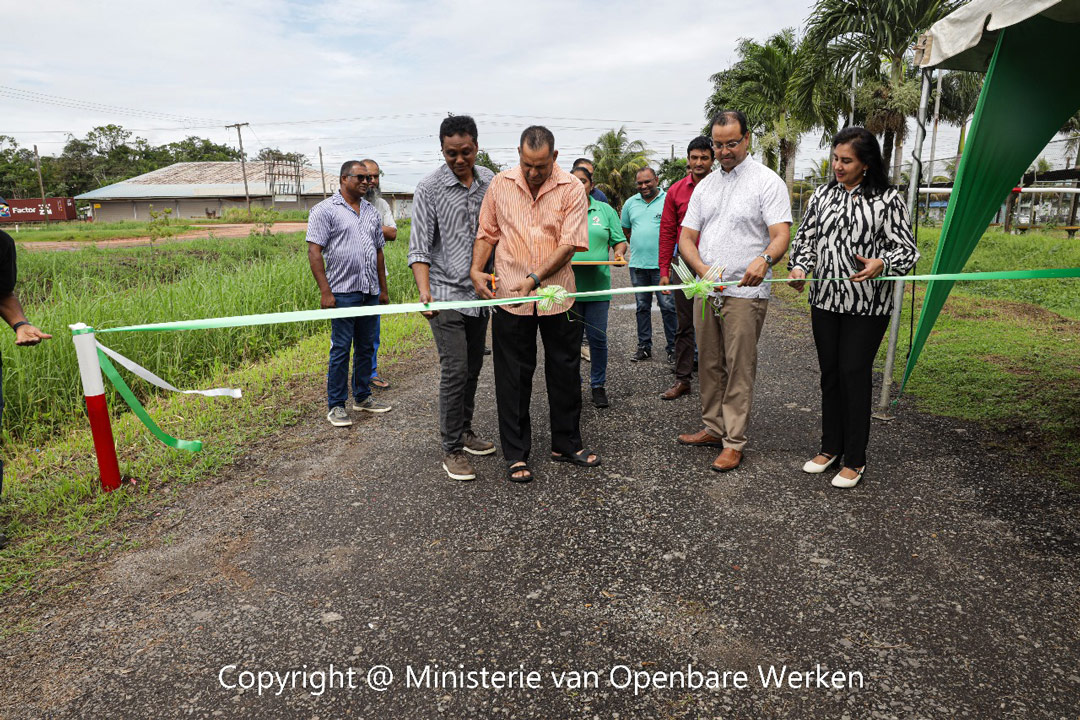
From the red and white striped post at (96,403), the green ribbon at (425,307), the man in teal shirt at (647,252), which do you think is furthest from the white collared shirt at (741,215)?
the red and white striped post at (96,403)

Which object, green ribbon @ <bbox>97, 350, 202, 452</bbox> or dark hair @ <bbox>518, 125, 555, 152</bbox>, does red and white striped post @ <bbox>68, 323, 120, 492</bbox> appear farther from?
dark hair @ <bbox>518, 125, 555, 152</bbox>

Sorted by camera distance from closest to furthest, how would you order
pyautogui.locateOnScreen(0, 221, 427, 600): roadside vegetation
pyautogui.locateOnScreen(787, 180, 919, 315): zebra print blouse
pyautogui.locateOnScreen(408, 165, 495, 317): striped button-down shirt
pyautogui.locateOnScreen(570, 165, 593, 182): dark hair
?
1. pyautogui.locateOnScreen(0, 221, 427, 600): roadside vegetation
2. pyautogui.locateOnScreen(787, 180, 919, 315): zebra print blouse
3. pyautogui.locateOnScreen(408, 165, 495, 317): striped button-down shirt
4. pyautogui.locateOnScreen(570, 165, 593, 182): dark hair

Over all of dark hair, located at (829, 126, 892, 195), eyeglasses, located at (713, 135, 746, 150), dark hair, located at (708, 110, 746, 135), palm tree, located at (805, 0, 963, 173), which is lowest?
dark hair, located at (829, 126, 892, 195)

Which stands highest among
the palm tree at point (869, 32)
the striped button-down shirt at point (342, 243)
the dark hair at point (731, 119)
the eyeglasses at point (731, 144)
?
the palm tree at point (869, 32)

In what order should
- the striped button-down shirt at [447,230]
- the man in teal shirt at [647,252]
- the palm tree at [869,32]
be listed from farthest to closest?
the palm tree at [869,32] → the man in teal shirt at [647,252] → the striped button-down shirt at [447,230]

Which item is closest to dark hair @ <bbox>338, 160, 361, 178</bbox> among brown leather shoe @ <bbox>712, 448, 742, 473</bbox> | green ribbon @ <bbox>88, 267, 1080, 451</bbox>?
green ribbon @ <bbox>88, 267, 1080, 451</bbox>

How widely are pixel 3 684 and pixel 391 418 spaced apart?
300 cm

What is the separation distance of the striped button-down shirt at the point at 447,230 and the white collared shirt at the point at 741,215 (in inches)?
55.7

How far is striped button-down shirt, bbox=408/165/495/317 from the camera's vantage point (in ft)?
12.8

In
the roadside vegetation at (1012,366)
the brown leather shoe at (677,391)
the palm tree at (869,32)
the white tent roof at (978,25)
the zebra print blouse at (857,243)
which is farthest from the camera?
the palm tree at (869,32)

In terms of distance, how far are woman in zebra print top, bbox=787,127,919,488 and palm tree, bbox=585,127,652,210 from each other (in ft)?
134

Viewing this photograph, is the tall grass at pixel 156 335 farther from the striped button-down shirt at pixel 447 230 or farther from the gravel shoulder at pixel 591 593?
the striped button-down shirt at pixel 447 230

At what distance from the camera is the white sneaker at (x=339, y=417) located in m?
4.88

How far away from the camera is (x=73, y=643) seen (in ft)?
8.07
